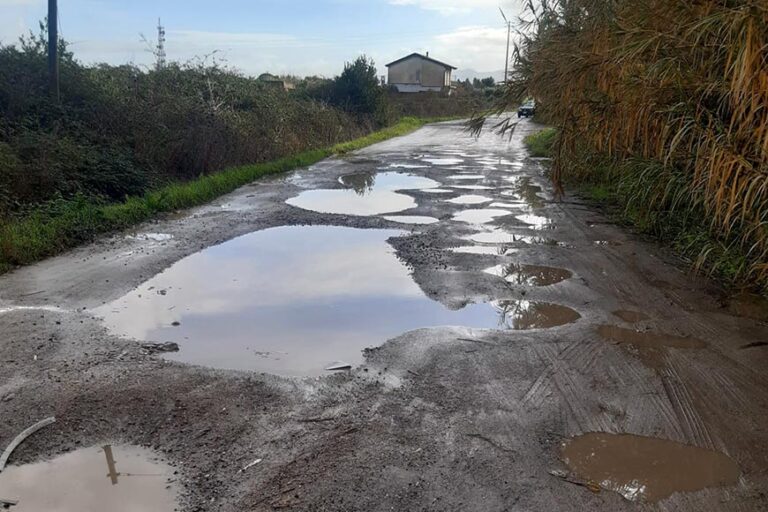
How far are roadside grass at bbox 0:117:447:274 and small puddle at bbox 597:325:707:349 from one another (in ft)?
22.1

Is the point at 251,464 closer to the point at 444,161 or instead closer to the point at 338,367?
the point at 338,367

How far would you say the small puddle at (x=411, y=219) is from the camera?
10.5 meters

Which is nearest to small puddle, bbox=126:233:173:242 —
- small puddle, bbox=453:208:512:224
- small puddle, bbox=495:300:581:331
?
small puddle, bbox=453:208:512:224

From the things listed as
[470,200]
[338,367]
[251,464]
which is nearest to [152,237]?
[338,367]

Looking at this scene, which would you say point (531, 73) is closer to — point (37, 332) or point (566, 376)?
point (566, 376)

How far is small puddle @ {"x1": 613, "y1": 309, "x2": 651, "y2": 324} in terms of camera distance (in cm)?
593

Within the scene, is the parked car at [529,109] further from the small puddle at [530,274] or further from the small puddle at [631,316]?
the small puddle at [631,316]

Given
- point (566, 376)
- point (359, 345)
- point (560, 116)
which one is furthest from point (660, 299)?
point (560, 116)

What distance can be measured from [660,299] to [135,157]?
11053 mm

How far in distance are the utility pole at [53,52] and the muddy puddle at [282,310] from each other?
7.69 meters

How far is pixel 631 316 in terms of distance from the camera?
6.03 meters

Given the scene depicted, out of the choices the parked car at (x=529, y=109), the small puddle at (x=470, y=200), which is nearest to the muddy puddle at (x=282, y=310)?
the small puddle at (x=470, y=200)

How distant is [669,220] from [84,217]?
8842 mm

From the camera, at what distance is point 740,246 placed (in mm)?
6863
